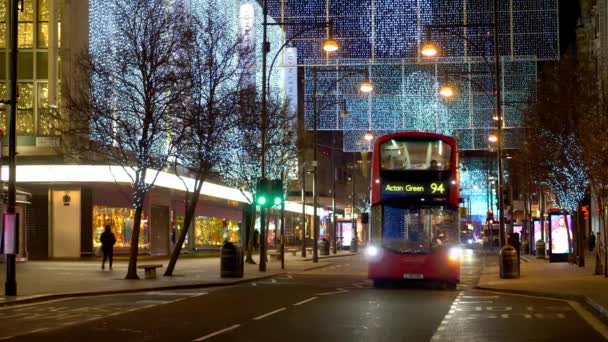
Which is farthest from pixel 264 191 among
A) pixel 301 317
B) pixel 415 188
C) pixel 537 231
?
pixel 537 231

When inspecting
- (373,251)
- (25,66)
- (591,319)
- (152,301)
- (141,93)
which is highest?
(25,66)

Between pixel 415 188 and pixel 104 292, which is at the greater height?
pixel 415 188

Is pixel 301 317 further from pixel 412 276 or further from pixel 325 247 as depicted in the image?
pixel 325 247

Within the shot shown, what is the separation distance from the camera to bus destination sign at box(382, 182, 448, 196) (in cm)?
3012

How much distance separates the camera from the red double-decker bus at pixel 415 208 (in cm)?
3008

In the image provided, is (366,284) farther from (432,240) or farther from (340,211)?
(340,211)

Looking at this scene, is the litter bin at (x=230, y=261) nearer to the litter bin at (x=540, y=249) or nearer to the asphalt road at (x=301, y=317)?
the asphalt road at (x=301, y=317)

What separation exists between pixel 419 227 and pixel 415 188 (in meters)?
1.27

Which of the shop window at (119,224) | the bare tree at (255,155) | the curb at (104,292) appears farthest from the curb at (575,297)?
the shop window at (119,224)

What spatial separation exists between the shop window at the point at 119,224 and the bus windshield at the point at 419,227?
87.4ft

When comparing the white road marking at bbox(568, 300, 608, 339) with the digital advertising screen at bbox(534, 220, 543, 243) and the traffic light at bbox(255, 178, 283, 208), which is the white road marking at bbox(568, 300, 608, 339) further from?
the digital advertising screen at bbox(534, 220, 543, 243)

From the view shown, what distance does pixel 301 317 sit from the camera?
20.4 meters

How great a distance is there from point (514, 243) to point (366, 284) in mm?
11190

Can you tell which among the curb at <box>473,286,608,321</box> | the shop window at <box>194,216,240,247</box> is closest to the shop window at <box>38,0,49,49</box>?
the shop window at <box>194,216,240,247</box>
